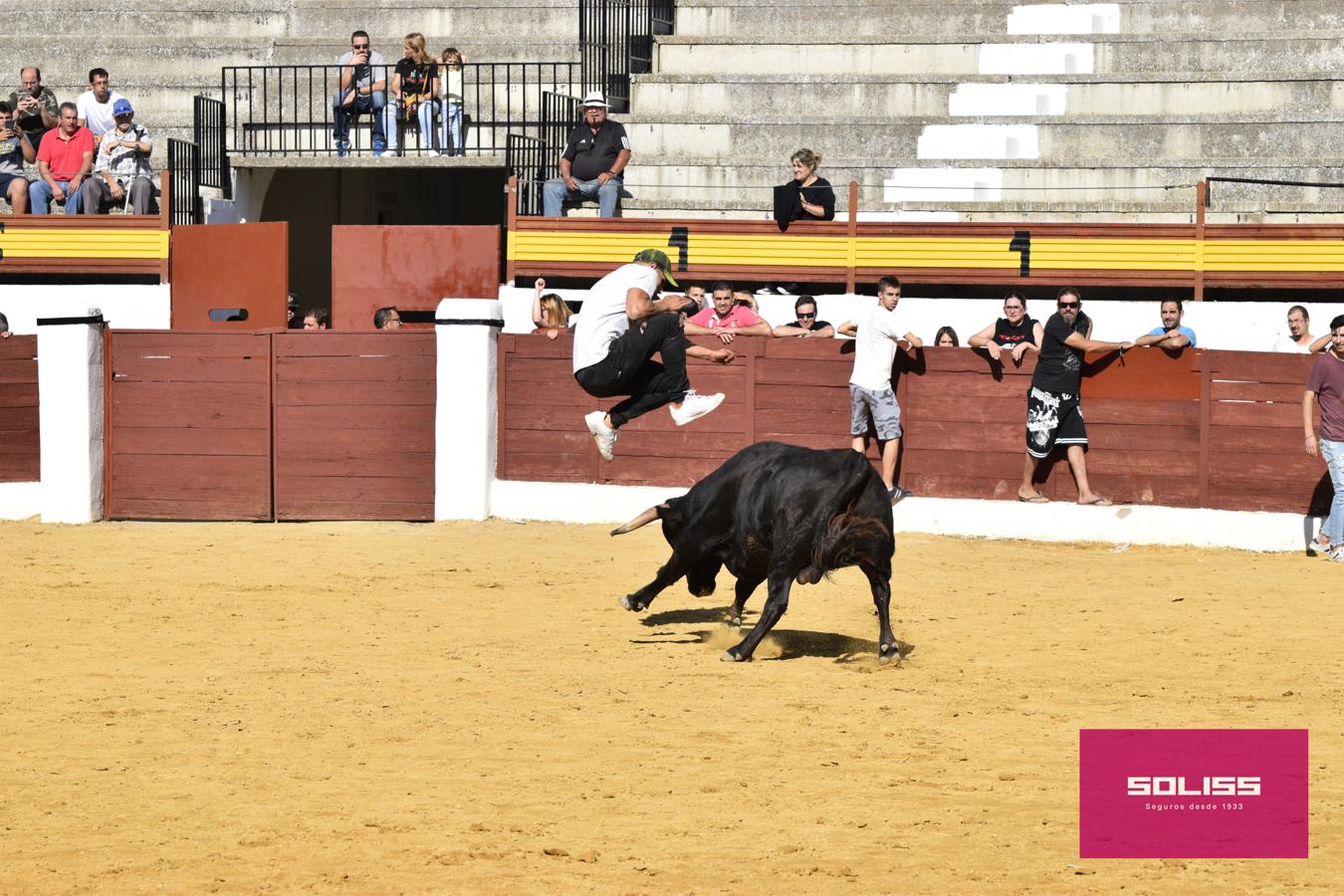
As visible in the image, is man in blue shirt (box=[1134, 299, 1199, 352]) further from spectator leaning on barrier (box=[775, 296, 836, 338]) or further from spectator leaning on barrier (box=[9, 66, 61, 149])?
spectator leaning on barrier (box=[9, 66, 61, 149])

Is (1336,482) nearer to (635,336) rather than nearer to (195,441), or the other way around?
(635,336)

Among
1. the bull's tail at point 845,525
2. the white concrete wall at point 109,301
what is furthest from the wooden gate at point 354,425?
the bull's tail at point 845,525

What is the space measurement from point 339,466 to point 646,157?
5290mm

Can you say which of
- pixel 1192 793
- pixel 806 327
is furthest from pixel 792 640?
pixel 806 327

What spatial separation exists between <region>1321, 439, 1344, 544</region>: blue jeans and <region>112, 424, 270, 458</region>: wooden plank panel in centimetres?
736

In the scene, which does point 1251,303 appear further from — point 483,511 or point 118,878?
point 118,878

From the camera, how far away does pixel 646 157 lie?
17734mm

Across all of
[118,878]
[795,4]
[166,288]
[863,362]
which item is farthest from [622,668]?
[795,4]

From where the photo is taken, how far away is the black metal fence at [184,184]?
1730cm

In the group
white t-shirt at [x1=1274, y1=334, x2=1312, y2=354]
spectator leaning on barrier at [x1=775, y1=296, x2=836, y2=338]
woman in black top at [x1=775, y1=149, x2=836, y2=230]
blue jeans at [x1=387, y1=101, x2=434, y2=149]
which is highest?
blue jeans at [x1=387, y1=101, x2=434, y2=149]

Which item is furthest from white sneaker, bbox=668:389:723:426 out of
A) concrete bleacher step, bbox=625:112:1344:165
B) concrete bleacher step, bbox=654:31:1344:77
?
concrete bleacher step, bbox=654:31:1344:77

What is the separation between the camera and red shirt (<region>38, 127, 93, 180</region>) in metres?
17.3

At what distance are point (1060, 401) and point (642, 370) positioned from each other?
196 inches

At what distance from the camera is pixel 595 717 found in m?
7.18
